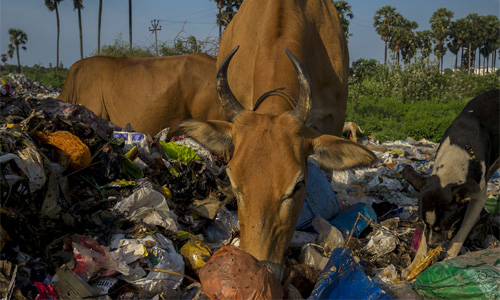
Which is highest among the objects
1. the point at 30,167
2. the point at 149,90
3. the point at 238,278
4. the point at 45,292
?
the point at 149,90

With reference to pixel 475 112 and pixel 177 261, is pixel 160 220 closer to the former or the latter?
pixel 177 261

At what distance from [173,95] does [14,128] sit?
3.40 meters

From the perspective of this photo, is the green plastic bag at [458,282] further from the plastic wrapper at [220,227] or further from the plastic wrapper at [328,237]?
the plastic wrapper at [220,227]

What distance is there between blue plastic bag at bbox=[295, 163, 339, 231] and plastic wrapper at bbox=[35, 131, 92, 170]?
2.23 m

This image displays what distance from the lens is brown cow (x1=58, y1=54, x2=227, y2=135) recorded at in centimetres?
721

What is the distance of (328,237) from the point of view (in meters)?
4.12

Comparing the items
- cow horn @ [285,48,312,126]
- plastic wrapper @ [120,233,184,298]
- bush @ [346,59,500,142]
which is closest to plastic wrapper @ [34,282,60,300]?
plastic wrapper @ [120,233,184,298]

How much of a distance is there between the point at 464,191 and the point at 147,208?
2.87 metres

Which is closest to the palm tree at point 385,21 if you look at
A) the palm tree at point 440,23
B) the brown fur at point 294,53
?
the palm tree at point 440,23

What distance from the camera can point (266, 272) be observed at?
8.66 ft

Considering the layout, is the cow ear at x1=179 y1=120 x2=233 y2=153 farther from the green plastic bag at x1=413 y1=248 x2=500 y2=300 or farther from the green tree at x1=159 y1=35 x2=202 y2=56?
the green tree at x1=159 y1=35 x2=202 y2=56

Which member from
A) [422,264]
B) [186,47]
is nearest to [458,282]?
[422,264]

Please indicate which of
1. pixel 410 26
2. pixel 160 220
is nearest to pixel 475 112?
pixel 160 220

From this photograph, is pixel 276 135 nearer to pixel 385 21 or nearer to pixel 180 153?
pixel 180 153
